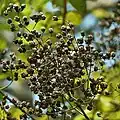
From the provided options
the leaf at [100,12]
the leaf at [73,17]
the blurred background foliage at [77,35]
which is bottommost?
the blurred background foliage at [77,35]

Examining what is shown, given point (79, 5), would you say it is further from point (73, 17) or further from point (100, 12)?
point (100, 12)

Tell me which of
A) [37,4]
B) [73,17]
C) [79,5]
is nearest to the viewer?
[79,5]

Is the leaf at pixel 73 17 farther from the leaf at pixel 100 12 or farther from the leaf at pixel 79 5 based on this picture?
the leaf at pixel 100 12

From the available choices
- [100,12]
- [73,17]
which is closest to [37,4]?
[73,17]

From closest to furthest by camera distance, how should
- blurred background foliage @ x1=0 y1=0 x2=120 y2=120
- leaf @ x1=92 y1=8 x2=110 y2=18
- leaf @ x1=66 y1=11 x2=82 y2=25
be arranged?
blurred background foliage @ x1=0 y1=0 x2=120 y2=120 → leaf @ x1=66 y1=11 x2=82 y2=25 → leaf @ x1=92 y1=8 x2=110 y2=18

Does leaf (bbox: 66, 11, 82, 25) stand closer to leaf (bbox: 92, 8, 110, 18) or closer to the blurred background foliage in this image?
the blurred background foliage

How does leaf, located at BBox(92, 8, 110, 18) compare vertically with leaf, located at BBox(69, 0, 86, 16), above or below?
above

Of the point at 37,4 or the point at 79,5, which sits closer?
the point at 79,5

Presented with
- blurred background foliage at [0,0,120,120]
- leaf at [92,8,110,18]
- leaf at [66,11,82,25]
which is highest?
leaf at [92,8,110,18]

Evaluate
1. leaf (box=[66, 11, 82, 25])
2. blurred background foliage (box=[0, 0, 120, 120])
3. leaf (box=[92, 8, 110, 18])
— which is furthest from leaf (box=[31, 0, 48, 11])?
leaf (box=[92, 8, 110, 18])

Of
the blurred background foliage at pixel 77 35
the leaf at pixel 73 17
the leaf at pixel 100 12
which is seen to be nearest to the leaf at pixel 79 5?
the blurred background foliage at pixel 77 35

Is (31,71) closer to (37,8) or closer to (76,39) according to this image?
(76,39)

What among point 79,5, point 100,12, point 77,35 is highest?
point 100,12
